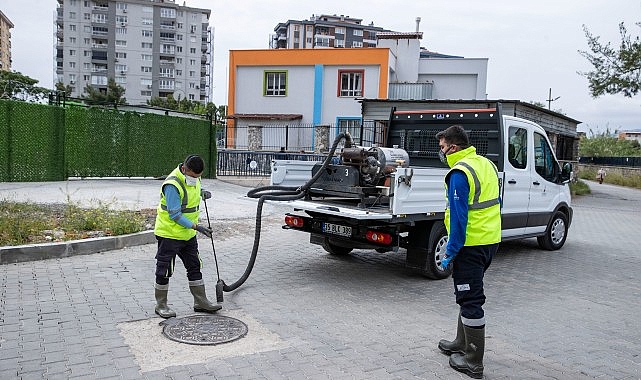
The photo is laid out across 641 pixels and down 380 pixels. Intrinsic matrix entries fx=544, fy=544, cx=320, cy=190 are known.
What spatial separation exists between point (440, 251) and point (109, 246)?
4.79 m

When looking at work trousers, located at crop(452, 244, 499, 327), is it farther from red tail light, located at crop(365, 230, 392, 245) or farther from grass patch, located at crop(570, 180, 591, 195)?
grass patch, located at crop(570, 180, 591, 195)

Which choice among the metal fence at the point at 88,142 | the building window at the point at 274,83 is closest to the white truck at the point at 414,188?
the metal fence at the point at 88,142

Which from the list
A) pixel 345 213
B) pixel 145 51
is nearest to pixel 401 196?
pixel 345 213

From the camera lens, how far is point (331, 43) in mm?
121312

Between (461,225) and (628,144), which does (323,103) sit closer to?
(461,225)

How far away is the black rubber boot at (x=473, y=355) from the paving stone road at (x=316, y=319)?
13cm

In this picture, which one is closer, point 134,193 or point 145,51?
point 134,193

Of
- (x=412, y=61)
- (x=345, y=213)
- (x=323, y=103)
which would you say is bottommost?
(x=345, y=213)

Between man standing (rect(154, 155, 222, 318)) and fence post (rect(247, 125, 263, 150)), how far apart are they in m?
27.9

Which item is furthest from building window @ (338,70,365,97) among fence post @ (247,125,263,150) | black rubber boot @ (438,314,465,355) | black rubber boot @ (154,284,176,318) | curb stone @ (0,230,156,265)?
black rubber boot @ (438,314,465,355)

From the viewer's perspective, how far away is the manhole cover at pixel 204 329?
4.73 m

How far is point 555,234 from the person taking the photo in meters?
9.96

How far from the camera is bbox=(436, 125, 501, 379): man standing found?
4195mm

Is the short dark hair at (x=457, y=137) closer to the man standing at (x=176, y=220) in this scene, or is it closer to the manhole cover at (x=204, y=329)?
the man standing at (x=176, y=220)
